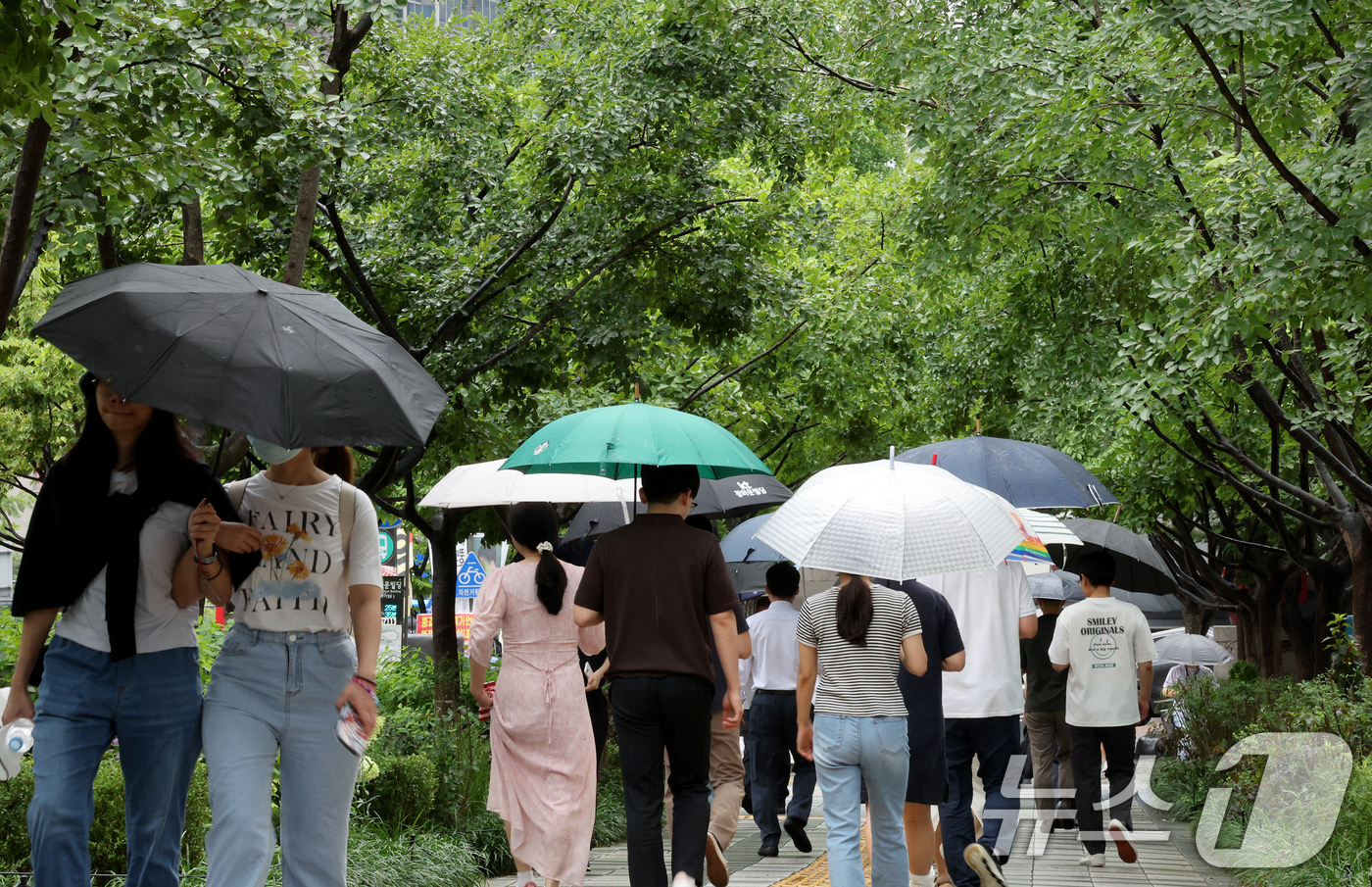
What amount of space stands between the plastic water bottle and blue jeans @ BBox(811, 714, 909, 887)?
321 centimetres

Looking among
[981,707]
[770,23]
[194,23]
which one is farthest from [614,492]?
[770,23]

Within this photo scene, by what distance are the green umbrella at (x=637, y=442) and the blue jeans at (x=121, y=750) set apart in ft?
7.42

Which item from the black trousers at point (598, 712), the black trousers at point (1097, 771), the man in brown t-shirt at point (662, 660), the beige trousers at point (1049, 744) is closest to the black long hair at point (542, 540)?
the man in brown t-shirt at point (662, 660)

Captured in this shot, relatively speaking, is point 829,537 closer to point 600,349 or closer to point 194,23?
point 194,23

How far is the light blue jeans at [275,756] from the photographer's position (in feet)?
13.3

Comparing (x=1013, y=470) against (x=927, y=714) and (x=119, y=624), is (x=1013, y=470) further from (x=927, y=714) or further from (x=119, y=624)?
(x=119, y=624)

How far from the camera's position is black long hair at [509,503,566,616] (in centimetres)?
700

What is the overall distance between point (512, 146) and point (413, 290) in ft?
11.4

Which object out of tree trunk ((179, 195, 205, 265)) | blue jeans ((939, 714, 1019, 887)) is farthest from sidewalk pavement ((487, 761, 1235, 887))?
tree trunk ((179, 195, 205, 265))

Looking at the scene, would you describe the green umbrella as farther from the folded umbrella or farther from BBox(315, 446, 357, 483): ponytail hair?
the folded umbrella

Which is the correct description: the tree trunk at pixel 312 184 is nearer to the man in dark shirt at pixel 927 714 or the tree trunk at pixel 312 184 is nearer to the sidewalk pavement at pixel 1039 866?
the sidewalk pavement at pixel 1039 866

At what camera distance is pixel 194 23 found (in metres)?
7.43

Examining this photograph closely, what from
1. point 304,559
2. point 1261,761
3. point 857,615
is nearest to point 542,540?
point 857,615

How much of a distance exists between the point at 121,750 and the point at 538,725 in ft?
10.4
